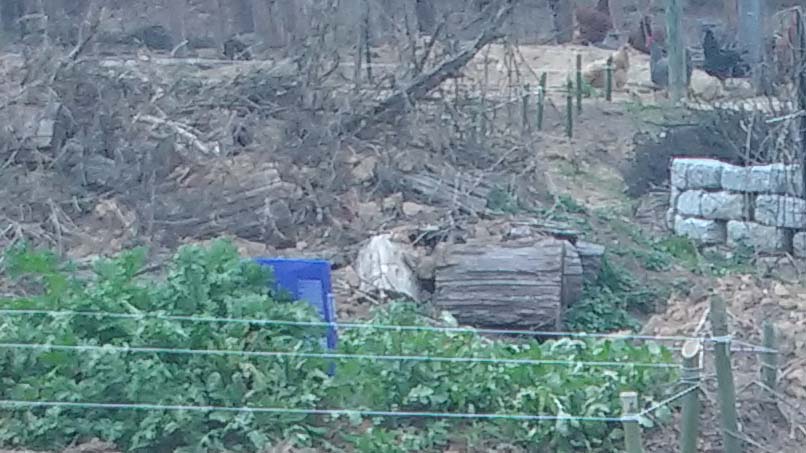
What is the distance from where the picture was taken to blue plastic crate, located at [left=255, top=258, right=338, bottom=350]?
7145 mm

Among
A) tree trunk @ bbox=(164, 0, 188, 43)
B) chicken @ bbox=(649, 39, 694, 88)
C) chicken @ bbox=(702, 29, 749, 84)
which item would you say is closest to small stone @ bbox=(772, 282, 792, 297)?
chicken @ bbox=(649, 39, 694, 88)

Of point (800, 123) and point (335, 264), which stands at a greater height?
point (800, 123)

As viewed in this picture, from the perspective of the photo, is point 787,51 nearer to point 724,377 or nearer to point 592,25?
point 724,377

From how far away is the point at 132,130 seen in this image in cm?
1235

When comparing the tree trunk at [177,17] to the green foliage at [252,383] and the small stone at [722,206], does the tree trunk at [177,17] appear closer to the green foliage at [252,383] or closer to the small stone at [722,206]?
the small stone at [722,206]

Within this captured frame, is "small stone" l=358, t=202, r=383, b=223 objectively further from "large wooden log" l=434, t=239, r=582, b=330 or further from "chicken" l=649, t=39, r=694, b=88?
"chicken" l=649, t=39, r=694, b=88

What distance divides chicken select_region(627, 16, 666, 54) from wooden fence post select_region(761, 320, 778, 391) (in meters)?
21.7

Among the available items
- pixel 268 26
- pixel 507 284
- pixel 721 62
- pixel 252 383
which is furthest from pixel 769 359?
pixel 721 62

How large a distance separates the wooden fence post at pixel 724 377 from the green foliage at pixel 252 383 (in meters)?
0.60

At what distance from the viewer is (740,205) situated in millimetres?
12469

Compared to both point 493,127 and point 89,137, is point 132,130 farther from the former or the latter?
point 493,127

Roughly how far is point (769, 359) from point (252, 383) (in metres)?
2.24

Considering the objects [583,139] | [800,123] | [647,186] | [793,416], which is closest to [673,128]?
[647,186]

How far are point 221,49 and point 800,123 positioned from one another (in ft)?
38.9
